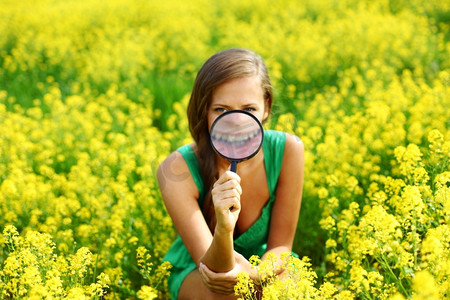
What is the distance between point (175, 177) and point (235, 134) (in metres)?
0.72

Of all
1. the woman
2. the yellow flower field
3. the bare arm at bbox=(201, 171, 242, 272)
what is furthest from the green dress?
the bare arm at bbox=(201, 171, 242, 272)

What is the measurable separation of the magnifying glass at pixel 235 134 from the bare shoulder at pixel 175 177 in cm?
63

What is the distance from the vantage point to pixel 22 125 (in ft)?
17.6

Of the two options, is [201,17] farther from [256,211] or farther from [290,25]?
[256,211]

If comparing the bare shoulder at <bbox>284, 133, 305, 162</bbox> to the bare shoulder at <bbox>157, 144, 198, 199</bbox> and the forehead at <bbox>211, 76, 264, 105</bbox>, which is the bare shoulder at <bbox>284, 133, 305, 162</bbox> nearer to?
the forehead at <bbox>211, 76, 264, 105</bbox>

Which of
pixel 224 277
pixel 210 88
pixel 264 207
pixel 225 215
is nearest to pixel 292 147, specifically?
pixel 264 207

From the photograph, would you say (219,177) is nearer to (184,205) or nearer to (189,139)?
(184,205)

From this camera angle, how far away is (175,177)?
110 inches

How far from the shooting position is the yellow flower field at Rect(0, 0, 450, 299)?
2.28 meters

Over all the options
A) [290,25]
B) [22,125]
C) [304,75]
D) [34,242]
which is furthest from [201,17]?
[34,242]

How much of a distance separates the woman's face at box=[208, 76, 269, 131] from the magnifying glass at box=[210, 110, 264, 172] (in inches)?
15.2

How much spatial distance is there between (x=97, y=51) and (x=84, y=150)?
415 centimetres

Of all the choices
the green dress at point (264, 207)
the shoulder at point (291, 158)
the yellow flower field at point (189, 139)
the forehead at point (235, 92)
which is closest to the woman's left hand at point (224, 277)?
the yellow flower field at point (189, 139)

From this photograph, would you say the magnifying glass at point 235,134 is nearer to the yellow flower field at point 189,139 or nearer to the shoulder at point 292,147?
the yellow flower field at point 189,139
